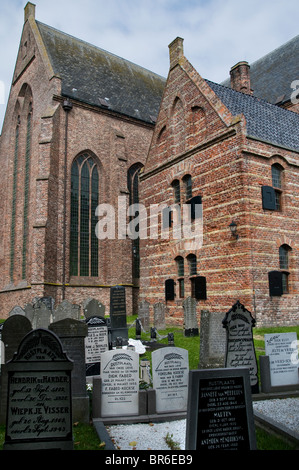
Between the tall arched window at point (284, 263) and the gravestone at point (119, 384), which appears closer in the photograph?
the gravestone at point (119, 384)

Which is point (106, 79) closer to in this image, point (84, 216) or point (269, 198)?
point (84, 216)

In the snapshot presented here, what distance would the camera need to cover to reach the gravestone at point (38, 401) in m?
3.97

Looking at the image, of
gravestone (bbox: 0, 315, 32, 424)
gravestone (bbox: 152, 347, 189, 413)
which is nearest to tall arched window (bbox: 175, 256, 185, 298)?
gravestone (bbox: 152, 347, 189, 413)

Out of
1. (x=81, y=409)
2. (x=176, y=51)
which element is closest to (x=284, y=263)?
(x=81, y=409)

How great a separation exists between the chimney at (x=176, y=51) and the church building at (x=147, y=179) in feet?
0.17

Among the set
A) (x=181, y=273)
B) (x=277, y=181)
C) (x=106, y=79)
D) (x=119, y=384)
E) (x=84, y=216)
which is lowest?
(x=119, y=384)

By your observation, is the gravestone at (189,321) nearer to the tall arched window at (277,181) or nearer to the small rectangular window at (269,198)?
the small rectangular window at (269,198)

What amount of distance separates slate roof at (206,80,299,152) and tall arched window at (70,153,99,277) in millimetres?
10264

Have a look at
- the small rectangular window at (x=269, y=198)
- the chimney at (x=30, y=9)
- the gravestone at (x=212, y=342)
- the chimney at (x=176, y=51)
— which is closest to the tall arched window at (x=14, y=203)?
the chimney at (x=30, y=9)

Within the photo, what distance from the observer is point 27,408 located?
13.1ft

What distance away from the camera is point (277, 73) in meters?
26.6

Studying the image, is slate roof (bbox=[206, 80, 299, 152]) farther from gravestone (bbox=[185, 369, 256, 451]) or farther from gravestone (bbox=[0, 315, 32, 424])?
gravestone (bbox=[185, 369, 256, 451])

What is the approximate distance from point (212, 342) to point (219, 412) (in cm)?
402

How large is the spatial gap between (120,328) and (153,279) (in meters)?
6.30
